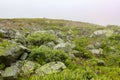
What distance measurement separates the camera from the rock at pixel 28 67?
8.43 metres

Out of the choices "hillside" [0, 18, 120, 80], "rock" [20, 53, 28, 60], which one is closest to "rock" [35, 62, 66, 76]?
"hillside" [0, 18, 120, 80]

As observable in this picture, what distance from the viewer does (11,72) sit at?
8172 mm

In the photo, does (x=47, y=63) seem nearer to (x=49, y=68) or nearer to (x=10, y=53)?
(x=49, y=68)

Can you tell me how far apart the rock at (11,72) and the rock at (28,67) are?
9.1 inches

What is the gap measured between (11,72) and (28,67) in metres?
0.74

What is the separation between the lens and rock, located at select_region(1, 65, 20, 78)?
8023 millimetres

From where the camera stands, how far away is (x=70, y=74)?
662 centimetres

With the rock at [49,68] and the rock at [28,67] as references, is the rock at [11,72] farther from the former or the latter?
the rock at [49,68]

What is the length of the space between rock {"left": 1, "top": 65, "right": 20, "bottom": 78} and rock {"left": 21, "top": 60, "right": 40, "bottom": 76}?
0.23 m

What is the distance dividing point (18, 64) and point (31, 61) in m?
0.54

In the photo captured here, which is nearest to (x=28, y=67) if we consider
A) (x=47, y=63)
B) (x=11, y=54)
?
(x=47, y=63)

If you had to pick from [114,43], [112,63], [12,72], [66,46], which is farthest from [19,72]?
[114,43]

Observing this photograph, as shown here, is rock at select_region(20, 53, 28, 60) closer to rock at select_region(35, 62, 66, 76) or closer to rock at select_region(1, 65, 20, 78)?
rock at select_region(1, 65, 20, 78)

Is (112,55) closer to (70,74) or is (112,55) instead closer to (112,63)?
(112,63)
